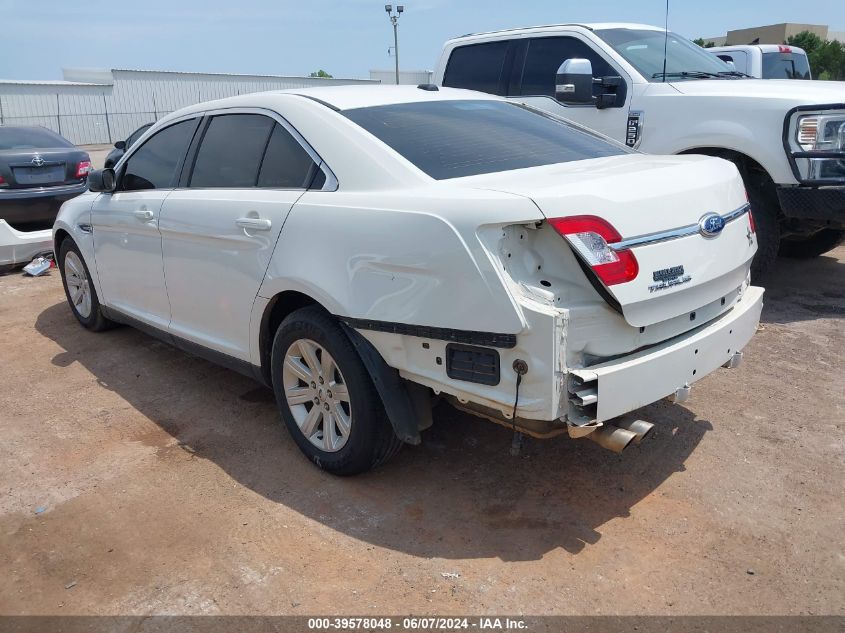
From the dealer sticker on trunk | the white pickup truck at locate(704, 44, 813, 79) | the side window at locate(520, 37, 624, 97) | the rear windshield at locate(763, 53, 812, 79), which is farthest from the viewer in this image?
the rear windshield at locate(763, 53, 812, 79)

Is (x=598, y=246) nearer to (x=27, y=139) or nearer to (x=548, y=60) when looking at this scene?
(x=548, y=60)

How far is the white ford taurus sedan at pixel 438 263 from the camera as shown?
2674 millimetres

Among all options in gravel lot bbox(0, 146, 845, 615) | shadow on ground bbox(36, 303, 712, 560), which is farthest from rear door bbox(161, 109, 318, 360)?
gravel lot bbox(0, 146, 845, 615)

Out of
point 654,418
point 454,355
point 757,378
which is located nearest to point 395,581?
point 454,355

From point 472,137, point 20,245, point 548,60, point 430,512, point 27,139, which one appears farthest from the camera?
point 27,139

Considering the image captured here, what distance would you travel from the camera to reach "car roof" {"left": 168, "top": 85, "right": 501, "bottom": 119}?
3.65 m

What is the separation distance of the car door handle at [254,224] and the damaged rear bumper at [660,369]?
1652 mm

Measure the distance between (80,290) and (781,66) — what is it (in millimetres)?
9297

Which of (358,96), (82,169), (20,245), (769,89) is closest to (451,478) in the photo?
(358,96)

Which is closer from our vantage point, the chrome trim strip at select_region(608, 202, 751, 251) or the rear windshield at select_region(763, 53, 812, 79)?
the chrome trim strip at select_region(608, 202, 751, 251)

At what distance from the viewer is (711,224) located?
10.0 feet

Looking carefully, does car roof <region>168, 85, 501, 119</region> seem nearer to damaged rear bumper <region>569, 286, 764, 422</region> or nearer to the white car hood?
damaged rear bumper <region>569, 286, 764, 422</region>

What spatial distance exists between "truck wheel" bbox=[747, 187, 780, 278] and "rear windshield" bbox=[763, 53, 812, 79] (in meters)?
5.25

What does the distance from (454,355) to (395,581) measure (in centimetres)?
88
